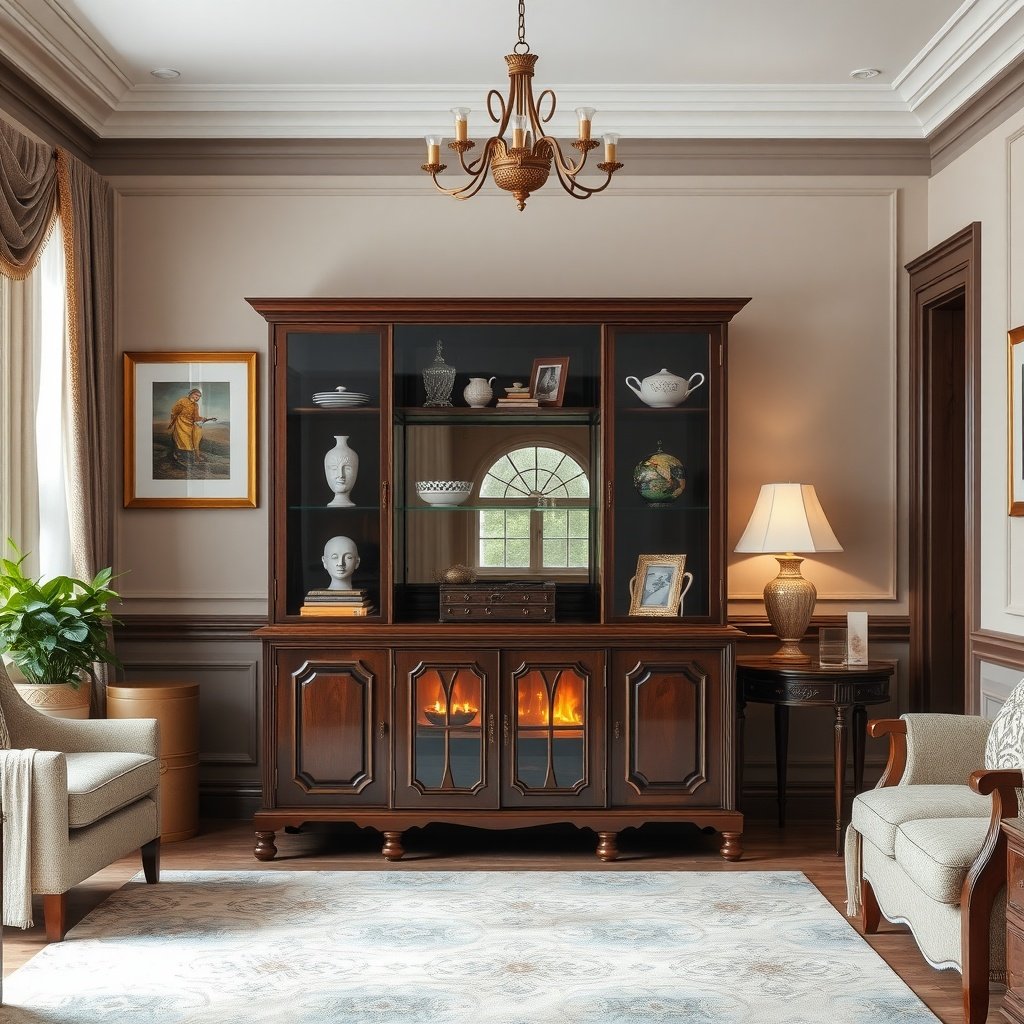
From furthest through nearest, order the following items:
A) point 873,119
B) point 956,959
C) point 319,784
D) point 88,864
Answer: point 873,119, point 319,784, point 88,864, point 956,959

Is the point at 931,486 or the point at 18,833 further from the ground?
the point at 931,486

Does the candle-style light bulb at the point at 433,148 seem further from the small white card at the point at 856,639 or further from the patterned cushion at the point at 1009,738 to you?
the small white card at the point at 856,639

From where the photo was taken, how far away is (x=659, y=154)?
4910 mm

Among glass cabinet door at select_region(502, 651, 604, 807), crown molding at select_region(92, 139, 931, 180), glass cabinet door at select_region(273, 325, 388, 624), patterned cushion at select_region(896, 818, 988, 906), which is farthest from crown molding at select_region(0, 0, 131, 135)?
patterned cushion at select_region(896, 818, 988, 906)

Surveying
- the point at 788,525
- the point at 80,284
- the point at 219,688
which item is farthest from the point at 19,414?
the point at 788,525

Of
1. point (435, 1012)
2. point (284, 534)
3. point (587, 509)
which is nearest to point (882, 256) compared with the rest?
point (587, 509)

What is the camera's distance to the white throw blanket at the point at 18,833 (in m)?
3.33

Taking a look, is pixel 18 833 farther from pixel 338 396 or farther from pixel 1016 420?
pixel 1016 420

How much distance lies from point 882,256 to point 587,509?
181 cm

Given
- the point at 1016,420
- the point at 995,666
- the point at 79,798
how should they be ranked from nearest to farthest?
the point at 79,798
the point at 1016,420
the point at 995,666

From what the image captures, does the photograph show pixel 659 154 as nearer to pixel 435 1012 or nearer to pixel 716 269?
pixel 716 269

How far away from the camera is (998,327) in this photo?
418 cm

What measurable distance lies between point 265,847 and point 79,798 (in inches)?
41.0

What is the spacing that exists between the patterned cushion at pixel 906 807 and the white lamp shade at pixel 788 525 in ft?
4.14
